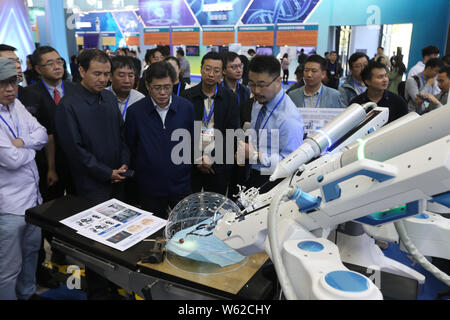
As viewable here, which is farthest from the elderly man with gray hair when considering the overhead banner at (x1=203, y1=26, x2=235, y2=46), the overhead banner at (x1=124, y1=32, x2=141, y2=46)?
the overhead banner at (x1=124, y1=32, x2=141, y2=46)

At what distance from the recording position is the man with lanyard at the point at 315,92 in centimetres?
295

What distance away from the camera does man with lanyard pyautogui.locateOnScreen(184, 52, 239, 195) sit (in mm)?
2811

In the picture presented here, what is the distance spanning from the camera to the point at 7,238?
1899mm

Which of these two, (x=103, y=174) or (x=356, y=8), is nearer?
(x=103, y=174)

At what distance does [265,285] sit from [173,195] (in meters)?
1.35

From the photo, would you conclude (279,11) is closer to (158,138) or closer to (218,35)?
(218,35)

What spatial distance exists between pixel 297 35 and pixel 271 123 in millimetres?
7174

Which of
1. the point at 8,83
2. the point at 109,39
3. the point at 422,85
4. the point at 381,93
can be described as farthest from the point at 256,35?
the point at 8,83

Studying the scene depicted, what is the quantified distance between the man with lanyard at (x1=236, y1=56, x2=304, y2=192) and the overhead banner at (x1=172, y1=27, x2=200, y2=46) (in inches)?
341

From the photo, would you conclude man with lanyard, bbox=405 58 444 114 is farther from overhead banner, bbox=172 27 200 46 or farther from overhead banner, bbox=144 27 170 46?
overhead banner, bbox=144 27 170 46
